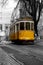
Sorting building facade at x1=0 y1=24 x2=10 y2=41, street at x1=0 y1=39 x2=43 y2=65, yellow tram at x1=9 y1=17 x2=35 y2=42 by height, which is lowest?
building facade at x1=0 y1=24 x2=10 y2=41

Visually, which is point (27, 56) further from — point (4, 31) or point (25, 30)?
point (4, 31)

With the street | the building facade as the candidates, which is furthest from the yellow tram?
the building facade

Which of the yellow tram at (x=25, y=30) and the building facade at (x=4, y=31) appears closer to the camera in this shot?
the yellow tram at (x=25, y=30)

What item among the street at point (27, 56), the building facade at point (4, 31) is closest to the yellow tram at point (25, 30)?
the street at point (27, 56)

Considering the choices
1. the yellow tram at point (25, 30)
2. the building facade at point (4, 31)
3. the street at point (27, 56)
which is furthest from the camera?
the building facade at point (4, 31)

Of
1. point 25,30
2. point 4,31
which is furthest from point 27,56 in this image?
point 4,31

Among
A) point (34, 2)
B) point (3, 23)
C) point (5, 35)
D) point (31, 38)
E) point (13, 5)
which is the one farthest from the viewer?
point (13, 5)

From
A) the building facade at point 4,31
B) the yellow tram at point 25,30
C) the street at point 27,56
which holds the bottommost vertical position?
the building facade at point 4,31

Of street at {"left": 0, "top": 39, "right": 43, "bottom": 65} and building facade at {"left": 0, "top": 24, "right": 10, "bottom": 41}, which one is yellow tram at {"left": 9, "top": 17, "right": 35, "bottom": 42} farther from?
building facade at {"left": 0, "top": 24, "right": 10, "bottom": 41}

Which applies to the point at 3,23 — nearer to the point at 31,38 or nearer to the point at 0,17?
the point at 0,17

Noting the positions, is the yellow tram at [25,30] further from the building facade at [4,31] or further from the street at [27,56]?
the building facade at [4,31]

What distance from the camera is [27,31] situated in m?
36.7

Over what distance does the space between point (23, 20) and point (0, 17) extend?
136 feet

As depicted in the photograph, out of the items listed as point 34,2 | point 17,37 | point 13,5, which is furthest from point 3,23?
point 17,37
